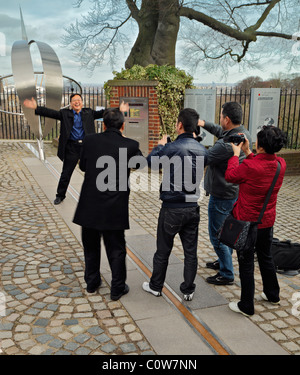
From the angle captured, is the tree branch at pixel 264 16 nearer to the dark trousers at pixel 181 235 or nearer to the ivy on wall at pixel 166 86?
the ivy on wall at pixel 166 86

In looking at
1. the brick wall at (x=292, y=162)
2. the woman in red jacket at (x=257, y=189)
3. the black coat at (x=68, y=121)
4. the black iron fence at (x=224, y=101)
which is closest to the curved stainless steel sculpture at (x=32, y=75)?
the black coat at (x=68, y=121)

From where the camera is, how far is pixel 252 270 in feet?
10.2

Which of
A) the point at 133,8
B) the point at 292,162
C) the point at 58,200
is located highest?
the point at 133,8

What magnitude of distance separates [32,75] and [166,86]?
4.19 metres

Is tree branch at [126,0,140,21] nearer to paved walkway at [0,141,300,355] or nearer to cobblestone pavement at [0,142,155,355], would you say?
cobblestone pavement at [0,142,155,355]

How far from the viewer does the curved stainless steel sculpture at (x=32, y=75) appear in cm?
652

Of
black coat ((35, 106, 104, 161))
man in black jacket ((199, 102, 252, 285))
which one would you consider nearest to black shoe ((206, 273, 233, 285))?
man in black jacket ((199, 102, 252, 285))

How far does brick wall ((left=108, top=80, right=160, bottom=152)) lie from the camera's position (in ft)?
31.7

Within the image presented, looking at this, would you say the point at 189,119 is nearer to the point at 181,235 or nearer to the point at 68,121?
the point at 181,235

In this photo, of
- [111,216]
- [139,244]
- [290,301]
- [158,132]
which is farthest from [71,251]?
[158,132]

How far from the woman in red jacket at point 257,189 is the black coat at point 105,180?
931 mm

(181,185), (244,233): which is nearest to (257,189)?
(244,233)

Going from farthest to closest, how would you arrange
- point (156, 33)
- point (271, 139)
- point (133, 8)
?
point (133, 8)
point (156, 33)
point (271, 139)
